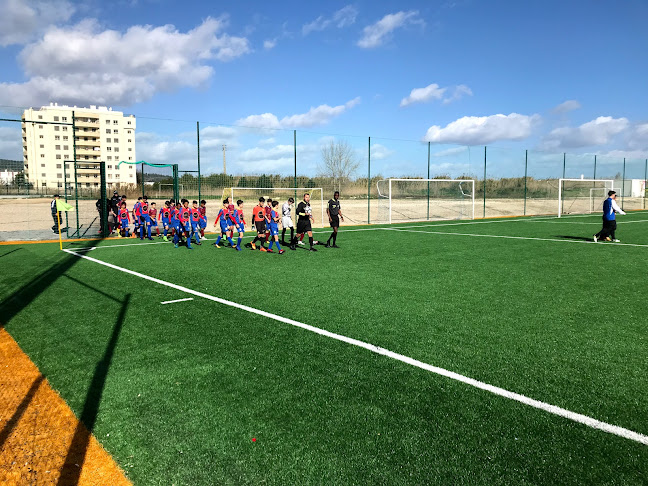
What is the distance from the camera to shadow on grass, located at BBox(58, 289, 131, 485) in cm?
309

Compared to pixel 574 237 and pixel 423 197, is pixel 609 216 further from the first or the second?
pixel 423 197

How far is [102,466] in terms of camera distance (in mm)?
3135

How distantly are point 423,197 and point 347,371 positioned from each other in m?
25.8

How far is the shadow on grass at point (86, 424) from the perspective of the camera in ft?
10.2

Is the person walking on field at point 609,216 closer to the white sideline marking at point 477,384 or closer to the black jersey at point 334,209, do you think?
the black jersey at point 334,209

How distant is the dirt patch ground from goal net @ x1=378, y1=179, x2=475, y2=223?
23.9m

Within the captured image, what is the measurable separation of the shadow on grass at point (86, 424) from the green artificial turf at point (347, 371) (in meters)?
0.03

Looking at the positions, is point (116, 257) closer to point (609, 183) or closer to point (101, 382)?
point (101, 382)

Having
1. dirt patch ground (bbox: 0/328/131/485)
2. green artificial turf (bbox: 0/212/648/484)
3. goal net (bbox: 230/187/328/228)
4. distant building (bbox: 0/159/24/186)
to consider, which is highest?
distant building (bbox: 0/159/24/186)

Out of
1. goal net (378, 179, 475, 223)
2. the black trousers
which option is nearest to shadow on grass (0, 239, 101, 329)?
the black trousers

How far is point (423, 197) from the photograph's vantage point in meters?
29.3

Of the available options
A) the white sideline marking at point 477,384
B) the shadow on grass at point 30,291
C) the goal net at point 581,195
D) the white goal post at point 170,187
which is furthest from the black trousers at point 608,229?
the goal net at point 581,195

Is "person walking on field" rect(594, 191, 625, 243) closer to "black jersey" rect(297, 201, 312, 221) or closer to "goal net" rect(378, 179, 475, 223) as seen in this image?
"black jersey" rect(297, 201, 312, 221)

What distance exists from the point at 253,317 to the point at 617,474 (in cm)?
466
